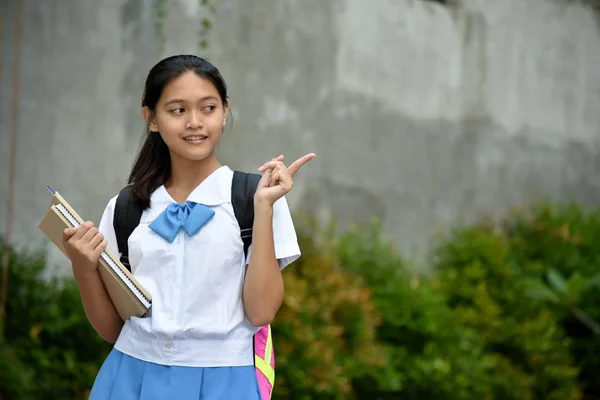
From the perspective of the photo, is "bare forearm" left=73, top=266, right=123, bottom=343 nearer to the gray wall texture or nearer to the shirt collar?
the shirt collar

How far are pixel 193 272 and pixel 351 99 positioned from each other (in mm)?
3764

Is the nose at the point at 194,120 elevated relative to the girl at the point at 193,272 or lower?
elevated

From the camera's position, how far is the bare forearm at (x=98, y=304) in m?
2.28

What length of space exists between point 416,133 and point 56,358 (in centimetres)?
284

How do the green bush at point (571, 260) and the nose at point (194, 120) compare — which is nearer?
the nose at point (194, 120)

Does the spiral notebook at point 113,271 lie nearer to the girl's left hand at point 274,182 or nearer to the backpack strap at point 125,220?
the backpack strap at point 125,220

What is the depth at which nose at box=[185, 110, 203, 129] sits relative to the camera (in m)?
2.30

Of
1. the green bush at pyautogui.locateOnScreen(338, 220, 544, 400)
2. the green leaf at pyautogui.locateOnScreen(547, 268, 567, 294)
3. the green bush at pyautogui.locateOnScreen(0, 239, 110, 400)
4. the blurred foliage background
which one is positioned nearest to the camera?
the green bush at pyautogui.locateOnScreen(0, 239, 110, 400)

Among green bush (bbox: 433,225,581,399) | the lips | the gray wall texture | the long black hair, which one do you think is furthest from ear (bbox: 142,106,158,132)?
green bush (bbox: 433,225,581,399)

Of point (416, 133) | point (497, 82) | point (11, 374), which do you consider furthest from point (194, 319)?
point (497, 82)

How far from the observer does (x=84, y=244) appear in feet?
7.32

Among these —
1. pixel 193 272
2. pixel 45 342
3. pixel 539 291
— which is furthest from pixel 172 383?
pixel 539 291

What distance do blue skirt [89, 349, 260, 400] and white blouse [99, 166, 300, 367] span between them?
0.02 m

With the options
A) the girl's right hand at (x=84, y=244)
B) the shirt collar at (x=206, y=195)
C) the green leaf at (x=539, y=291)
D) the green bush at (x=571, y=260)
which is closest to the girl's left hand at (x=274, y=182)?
the shirt collar at (x=206, y=195)
